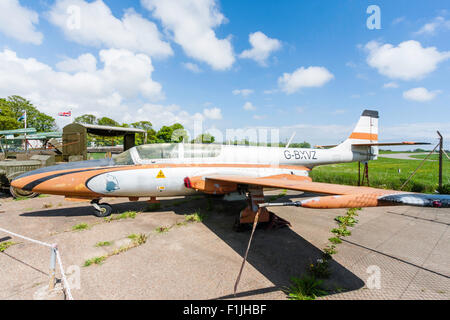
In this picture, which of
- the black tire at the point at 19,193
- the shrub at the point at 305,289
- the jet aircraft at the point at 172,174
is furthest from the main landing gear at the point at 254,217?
the black tire at the point at 19,193

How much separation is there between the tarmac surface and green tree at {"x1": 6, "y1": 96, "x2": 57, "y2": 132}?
62514 mm

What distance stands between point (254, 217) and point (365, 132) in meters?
7.65

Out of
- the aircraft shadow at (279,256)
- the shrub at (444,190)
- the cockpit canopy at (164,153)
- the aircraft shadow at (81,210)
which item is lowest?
the aircraft shadow at (279,256)

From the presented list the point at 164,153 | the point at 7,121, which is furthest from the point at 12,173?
the point at 7,121

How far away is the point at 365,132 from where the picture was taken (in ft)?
29.5

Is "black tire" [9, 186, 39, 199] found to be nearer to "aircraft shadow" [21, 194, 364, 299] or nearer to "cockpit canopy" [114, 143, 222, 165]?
"aircraft shadow" [21, 194, 364, 299]

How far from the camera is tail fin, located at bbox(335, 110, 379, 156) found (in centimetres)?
880

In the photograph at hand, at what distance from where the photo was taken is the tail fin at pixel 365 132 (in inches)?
347

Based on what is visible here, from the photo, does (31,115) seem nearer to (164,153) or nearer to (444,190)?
(164,153)

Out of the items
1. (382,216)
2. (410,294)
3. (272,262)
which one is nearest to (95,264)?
(272,262)

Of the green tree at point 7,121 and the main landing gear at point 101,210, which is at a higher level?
the green tree at point 7,121

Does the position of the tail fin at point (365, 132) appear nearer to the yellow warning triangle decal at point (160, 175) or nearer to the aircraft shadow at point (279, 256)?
the aircraft shadow at point (279, 256)

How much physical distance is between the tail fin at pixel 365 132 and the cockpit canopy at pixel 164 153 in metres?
6.41
